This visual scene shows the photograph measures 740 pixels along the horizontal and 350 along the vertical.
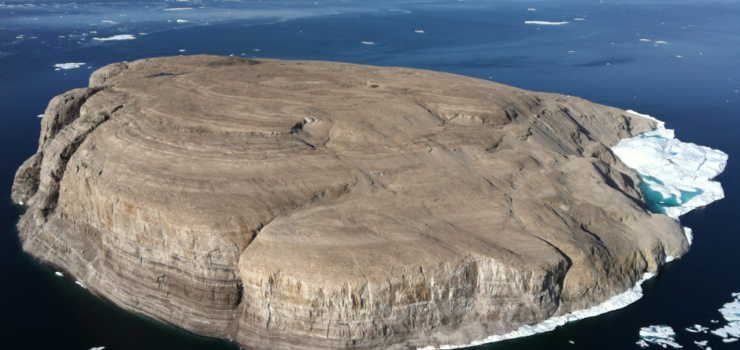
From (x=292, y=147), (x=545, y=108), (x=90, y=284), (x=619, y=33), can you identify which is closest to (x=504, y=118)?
(x=545, y=108)

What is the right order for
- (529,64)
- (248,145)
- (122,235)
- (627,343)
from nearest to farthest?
(627,343)
(122,235)
(248,145)
(529,64)

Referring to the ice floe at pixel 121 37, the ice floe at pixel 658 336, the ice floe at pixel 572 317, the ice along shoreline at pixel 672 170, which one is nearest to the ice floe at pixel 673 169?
the ice along shoreline at pixel 672 170

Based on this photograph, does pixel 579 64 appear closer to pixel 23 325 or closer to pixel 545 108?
pixel 545 108

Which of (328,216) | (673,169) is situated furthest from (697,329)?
(673,169)

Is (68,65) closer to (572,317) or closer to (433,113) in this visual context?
(433,113)

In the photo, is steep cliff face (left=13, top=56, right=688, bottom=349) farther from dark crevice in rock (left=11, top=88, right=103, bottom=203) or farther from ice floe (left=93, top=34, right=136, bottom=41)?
ice floe (left=93, top=34, right=136, bottom=41)

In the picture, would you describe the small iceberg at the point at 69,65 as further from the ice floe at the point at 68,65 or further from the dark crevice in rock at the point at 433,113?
the dark crevice in rock at the point at 433,113

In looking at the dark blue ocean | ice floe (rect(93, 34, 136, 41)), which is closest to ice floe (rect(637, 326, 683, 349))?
the dark blue ocean
